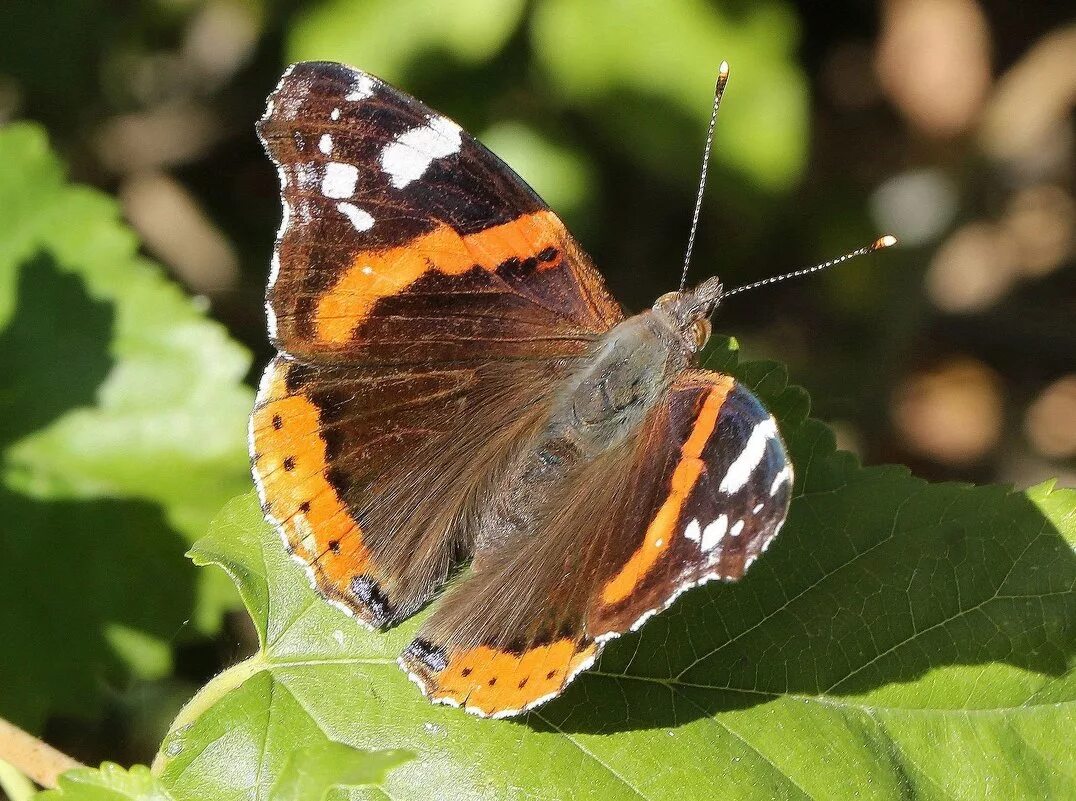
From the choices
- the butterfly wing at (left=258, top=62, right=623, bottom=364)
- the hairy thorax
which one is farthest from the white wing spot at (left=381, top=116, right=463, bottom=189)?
the hairy thorax

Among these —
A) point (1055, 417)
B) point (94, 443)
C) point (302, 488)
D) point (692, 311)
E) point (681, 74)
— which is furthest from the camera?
point (1055, 417)

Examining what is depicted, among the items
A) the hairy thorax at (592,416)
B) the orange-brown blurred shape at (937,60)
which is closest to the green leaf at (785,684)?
the hairy thorax at (592,416)

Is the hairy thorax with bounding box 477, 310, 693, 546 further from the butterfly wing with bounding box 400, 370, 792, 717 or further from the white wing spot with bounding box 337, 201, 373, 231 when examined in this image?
the white wing spot with bounding box 337, 201, 373, 231

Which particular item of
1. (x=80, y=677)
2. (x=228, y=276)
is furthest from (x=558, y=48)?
(x=80, y=677)

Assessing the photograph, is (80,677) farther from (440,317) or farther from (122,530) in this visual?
(440,317)

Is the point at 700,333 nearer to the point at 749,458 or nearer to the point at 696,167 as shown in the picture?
the point at 749,458

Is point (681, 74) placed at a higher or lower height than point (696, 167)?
higher

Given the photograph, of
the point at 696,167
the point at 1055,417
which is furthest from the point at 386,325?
the point at 1055,417

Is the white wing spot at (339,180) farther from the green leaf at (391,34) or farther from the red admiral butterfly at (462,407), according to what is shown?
the green leaf at (391,34)
